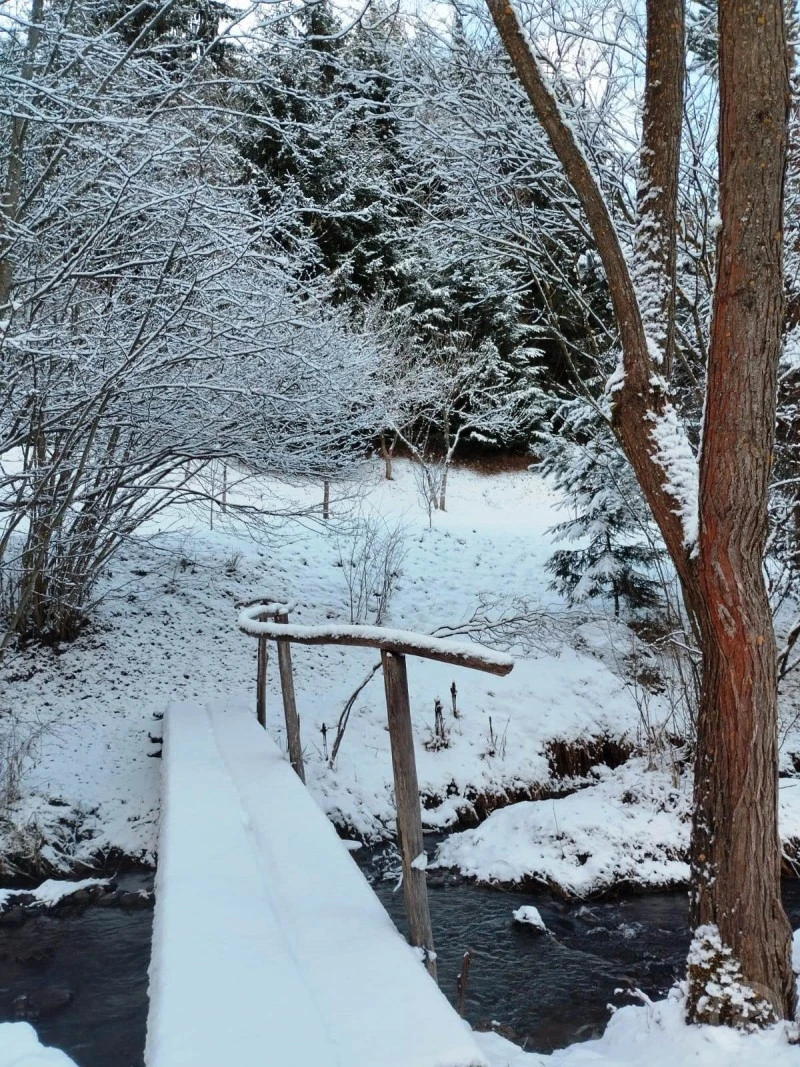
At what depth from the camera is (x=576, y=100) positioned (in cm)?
467

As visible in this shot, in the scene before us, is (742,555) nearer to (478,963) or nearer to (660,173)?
(660,173)

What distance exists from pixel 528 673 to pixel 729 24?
7.18 metres

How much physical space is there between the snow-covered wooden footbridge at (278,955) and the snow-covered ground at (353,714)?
10.3ft

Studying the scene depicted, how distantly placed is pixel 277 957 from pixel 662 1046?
1595 millimetres

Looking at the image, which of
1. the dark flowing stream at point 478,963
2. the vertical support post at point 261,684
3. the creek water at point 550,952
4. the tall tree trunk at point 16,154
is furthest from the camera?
the vertical support post at point 261,684

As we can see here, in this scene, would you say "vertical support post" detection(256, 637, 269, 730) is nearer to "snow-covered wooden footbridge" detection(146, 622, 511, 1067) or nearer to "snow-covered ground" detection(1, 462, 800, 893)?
"snow-covered ground" detection(1, 462, 800, 893)

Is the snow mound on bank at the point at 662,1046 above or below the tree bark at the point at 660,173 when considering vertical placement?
below

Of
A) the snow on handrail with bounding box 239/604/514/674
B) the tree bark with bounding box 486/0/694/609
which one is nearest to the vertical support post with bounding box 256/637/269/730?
the snow on handrail with bounding box 239/604/514/674

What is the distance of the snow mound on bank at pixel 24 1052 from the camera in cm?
232

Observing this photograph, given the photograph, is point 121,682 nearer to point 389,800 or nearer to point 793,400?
point 389,800

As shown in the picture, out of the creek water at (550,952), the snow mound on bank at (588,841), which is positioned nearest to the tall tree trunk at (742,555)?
the creek water at (550,952)

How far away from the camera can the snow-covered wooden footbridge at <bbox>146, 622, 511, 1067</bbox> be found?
1826 mm

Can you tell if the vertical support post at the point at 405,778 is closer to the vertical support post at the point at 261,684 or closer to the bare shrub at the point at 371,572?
the vertical support post at the point at 261,684

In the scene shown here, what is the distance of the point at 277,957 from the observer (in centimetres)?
229
